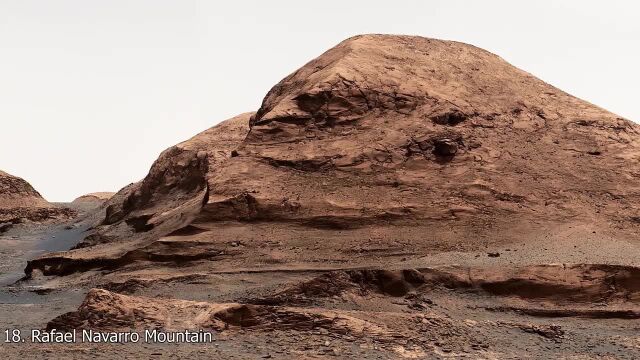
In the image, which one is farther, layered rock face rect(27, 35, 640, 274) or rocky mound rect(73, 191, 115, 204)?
rocky mound rect(73, 191, 115, 204)

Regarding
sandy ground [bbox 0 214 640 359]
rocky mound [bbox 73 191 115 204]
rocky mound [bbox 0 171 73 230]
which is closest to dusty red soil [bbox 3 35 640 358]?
sandy ground [bbox 0 214 640 359]

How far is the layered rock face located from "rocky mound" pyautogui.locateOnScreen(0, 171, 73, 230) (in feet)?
75.6

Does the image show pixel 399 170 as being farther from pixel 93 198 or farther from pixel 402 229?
pixel 93 198

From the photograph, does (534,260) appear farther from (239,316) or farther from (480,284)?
(239,316)

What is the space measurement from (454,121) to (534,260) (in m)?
5.80

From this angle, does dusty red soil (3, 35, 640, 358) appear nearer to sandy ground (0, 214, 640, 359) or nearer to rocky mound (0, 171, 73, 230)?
sandy ground (0, 214, 640, 359)

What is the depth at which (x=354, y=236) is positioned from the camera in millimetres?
16375

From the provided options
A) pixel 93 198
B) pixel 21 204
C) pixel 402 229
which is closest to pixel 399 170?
pixel 402 229

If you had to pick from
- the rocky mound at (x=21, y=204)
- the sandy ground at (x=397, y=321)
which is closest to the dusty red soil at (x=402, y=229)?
the sandy ground at (x=397, y=321)

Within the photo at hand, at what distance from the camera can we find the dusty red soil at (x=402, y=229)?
11.8 metres

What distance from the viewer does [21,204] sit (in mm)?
42406

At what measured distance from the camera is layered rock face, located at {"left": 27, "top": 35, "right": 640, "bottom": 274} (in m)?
16.6

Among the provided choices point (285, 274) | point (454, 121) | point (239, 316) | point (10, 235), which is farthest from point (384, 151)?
point (10, 235)

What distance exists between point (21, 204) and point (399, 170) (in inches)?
1286
